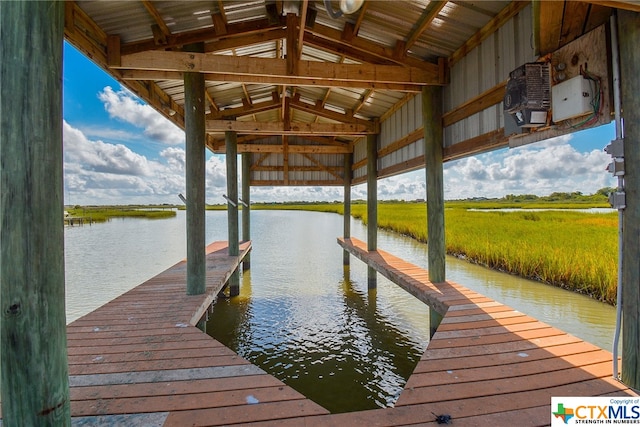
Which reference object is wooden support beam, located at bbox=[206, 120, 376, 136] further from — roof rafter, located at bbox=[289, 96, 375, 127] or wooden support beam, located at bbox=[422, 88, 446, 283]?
wooden support beam, located at bbox=[422, 88, 446, 283]

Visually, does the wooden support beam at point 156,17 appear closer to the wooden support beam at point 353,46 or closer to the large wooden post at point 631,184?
the wooden support beam at point 353,46

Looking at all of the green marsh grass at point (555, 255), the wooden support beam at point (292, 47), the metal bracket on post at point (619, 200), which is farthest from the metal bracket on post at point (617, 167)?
→ the green marsh grass at point (555, 255)

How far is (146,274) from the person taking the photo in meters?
9.41

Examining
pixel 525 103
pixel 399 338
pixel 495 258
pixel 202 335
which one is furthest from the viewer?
pixel 495 258

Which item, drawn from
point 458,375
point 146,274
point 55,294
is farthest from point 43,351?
point 146,274

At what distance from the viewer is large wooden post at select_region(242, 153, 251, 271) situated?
9883 millimetres

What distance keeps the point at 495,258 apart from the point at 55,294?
388 inches

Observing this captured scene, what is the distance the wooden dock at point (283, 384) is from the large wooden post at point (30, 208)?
577mm

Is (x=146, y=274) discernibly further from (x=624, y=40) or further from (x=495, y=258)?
(x=624, y=40)

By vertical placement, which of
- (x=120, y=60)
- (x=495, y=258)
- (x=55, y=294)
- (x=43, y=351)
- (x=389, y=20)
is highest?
(x=389, y=20)

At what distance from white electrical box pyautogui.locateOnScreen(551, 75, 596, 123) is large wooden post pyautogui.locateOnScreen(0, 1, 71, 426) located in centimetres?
290

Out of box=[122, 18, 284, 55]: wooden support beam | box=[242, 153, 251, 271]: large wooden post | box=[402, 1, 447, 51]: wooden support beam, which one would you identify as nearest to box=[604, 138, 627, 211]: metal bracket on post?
box=[402, 1, 447, 51]: wooden support beam

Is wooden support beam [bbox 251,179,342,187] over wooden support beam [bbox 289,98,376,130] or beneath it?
beneath

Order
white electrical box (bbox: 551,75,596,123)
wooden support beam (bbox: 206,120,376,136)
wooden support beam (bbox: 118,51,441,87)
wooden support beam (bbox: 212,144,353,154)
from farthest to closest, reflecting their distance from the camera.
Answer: wooden support beam (bbox: 212,144,353,154)
wooden support beam (bbox: 206,120,376,136)
wooden support beam (bbox: 118,51,441,87)
white electrical box (bbox: 551,75,596,123)
